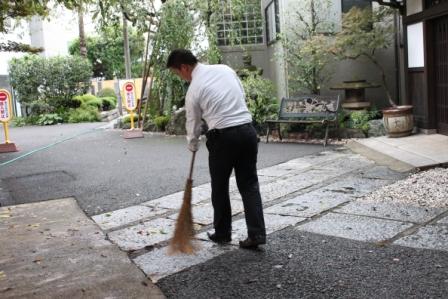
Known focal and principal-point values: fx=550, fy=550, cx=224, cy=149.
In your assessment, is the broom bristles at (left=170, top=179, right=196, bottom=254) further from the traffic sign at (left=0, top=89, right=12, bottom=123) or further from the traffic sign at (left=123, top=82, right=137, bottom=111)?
the traffic sign at (left=123, top=82, right=137, bottom=111)

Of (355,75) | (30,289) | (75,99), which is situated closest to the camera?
(30,289)

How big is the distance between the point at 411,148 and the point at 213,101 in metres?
5.69

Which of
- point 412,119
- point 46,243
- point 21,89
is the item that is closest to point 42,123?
point 21,89

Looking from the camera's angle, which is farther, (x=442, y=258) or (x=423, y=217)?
(x=423, y=217)

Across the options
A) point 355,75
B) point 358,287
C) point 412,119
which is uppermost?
point 355,75

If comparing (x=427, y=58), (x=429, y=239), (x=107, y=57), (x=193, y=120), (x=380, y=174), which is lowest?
(x=429, y=239)

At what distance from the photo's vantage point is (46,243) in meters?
5.32

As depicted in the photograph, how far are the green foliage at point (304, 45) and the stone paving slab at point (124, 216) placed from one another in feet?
24.6

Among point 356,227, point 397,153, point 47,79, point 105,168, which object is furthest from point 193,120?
point 47,79

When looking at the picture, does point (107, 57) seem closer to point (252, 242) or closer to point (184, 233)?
point (184, 233)

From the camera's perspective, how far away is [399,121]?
10477 mm

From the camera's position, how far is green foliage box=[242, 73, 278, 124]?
12922mm

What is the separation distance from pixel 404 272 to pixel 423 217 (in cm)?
156

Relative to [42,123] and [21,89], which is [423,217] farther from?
[21,89]
